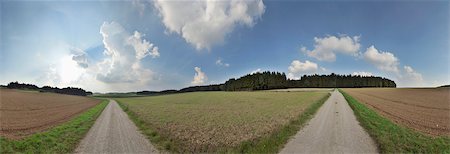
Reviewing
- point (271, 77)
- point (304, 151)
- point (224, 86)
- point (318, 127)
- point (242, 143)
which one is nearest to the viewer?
point (304, 151)

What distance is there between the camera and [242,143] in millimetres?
13609

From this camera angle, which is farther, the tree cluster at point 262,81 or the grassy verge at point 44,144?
the tree cluster at point 262,81

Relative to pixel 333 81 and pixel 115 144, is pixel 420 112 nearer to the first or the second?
pixel 115 144

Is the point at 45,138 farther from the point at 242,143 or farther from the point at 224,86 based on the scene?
the point at 224,86

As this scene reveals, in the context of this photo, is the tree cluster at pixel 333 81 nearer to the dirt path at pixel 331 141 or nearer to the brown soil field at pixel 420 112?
the brown soil field at pixel 420 112

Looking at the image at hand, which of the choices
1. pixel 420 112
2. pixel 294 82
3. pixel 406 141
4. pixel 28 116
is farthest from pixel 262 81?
pixel 406 141

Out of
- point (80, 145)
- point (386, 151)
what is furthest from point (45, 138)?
point (386, 151)

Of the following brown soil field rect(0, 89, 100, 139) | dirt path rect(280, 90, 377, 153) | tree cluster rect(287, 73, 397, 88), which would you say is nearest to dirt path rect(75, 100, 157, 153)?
brown soil field rect(0, 89, 100, 139)

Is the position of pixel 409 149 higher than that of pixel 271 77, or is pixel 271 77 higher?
pixel 271 77

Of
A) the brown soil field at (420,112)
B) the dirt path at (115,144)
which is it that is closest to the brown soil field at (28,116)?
the dirt path at (115,144)

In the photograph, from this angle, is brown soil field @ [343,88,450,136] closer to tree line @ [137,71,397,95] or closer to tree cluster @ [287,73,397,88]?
tree line @ [137,71,397,95]

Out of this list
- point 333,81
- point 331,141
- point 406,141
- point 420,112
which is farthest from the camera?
point 333,81

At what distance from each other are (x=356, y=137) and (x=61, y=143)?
56.0 feet

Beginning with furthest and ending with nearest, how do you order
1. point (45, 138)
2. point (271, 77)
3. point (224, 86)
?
point (224, 86) < point (271, 77) < point (45, 138)
